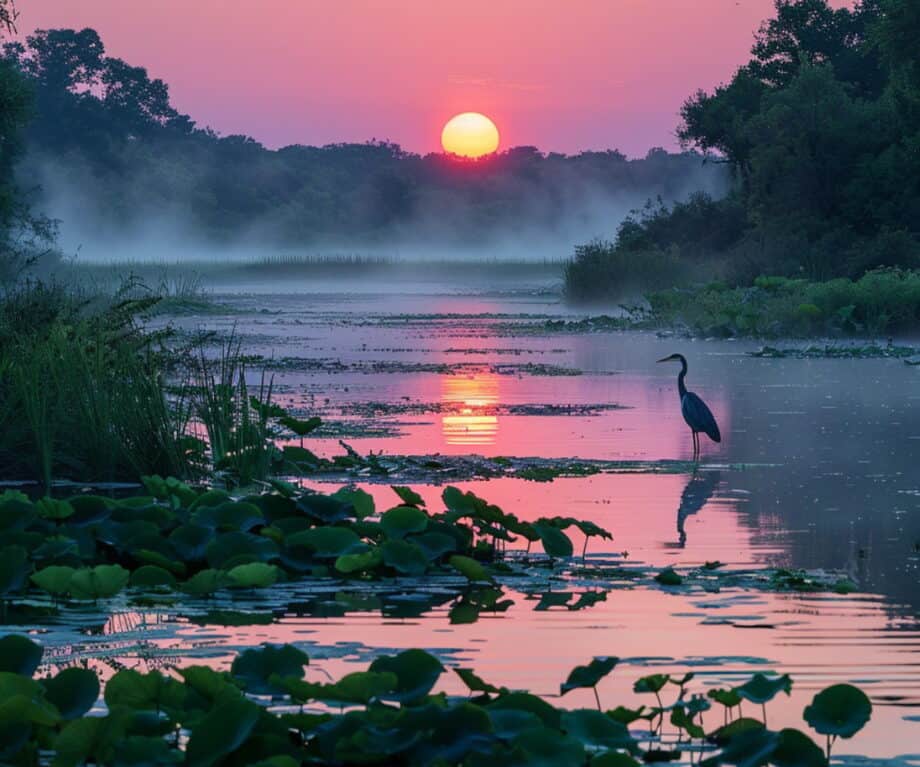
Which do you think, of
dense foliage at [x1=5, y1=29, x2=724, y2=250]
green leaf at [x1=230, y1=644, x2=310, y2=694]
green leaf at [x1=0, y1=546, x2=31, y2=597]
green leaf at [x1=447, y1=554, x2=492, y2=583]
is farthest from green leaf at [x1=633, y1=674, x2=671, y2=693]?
dense foliage at [x1=5, y1=29, x2=724, y2=250]

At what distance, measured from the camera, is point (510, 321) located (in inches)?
1602

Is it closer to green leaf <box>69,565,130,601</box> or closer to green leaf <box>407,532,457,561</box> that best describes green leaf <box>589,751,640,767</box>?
green leaf <box>69,565,130,601</box>

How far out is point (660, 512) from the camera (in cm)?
1102

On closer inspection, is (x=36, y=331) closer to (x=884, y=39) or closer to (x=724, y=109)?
(x=884, y=39)

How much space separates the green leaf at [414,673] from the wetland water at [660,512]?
38.6 inches

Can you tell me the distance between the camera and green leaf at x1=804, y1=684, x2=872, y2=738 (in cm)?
515

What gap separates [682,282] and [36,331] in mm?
31939

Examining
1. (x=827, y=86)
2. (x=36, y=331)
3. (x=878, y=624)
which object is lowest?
(x=878, y=624)

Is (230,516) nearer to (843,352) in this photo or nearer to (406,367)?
(406,367)

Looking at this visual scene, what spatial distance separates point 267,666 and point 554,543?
10.7 feet

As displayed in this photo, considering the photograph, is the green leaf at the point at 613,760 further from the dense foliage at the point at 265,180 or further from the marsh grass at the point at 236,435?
the dense foliage at the point at 265,180

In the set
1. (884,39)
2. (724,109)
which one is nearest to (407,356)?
(884,39)

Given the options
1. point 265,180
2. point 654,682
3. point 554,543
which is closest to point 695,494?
point 554,543

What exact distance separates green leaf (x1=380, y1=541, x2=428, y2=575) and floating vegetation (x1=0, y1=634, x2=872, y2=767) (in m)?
2.64
